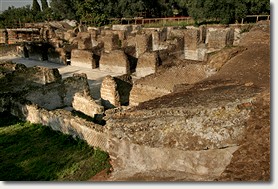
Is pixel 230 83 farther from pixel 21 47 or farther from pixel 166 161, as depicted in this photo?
pixel 21 47

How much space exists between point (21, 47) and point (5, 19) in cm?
2809

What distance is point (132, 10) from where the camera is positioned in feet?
173

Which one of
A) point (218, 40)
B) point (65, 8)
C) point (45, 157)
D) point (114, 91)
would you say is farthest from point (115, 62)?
point (65, 8)

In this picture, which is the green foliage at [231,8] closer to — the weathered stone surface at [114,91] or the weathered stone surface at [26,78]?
the weathered stone surface at [114,91]

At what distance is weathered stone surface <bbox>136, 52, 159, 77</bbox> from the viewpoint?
19642mm

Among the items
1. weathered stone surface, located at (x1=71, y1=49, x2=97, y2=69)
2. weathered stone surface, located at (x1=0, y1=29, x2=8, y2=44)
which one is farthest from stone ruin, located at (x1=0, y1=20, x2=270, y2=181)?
weathered stone surface, located at (x1=0, y1=29, x2=8, y2=44)

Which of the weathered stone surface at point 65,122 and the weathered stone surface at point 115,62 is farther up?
the weathered stone surface at point 115,62

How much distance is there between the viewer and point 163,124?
573 cm

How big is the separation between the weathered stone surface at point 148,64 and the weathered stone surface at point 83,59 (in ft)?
16.3

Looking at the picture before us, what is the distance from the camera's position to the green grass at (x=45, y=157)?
8422 millimetres

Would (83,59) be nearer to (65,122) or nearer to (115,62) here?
(115,62)

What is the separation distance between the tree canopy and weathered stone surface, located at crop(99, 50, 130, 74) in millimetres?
17967

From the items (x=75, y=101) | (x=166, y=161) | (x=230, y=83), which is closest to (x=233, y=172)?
(x=166, y=161)

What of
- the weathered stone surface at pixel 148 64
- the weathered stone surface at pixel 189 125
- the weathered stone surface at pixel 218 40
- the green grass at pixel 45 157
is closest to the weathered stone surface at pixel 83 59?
the weathered stone surface at pixel 148 64
